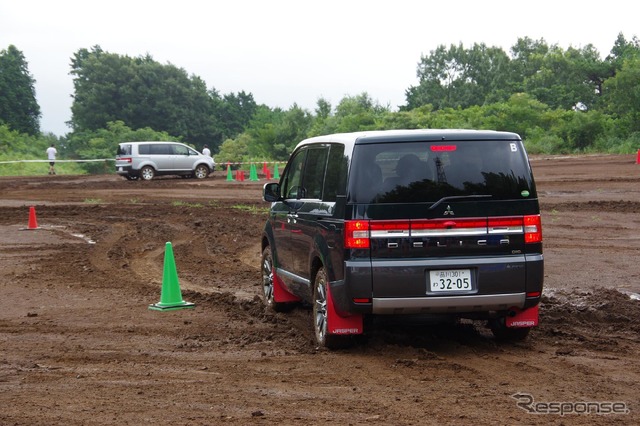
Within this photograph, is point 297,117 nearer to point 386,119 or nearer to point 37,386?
point 386,119

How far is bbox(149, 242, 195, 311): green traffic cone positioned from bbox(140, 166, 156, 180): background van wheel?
3251 cm

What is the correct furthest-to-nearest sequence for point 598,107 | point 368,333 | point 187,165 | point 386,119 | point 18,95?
point 18,95 < point 598,107 < point 386,119 < point 187,165 < point 368,333

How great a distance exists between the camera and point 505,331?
Answer: 8.76 meters

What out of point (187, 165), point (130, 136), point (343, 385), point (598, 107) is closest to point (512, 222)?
point (343, 385)

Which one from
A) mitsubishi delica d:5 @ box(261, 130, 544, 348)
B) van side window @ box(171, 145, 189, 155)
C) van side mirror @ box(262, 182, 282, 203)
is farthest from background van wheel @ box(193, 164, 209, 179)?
mitsubishi delica d:5 @ box(261, 130, 544, 348)

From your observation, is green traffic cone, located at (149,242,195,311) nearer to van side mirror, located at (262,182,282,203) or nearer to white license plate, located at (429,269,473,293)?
van side mirror, located at (262,182,282,203)

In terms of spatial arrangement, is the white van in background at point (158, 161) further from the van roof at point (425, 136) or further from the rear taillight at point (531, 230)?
the rear taillight at point (531, 230)

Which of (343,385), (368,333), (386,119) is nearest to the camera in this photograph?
(343,385)

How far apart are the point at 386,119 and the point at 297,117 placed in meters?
13.2

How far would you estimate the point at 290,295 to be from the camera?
35.3 ft

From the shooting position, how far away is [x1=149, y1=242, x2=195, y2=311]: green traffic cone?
36.9 ft

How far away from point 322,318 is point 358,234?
43.7 inches

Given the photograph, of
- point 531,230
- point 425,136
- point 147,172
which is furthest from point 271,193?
point 147,172

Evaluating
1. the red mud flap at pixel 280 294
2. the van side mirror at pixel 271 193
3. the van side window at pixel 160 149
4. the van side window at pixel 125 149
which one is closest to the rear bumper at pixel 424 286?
the van side mirror at pixel 271 193
